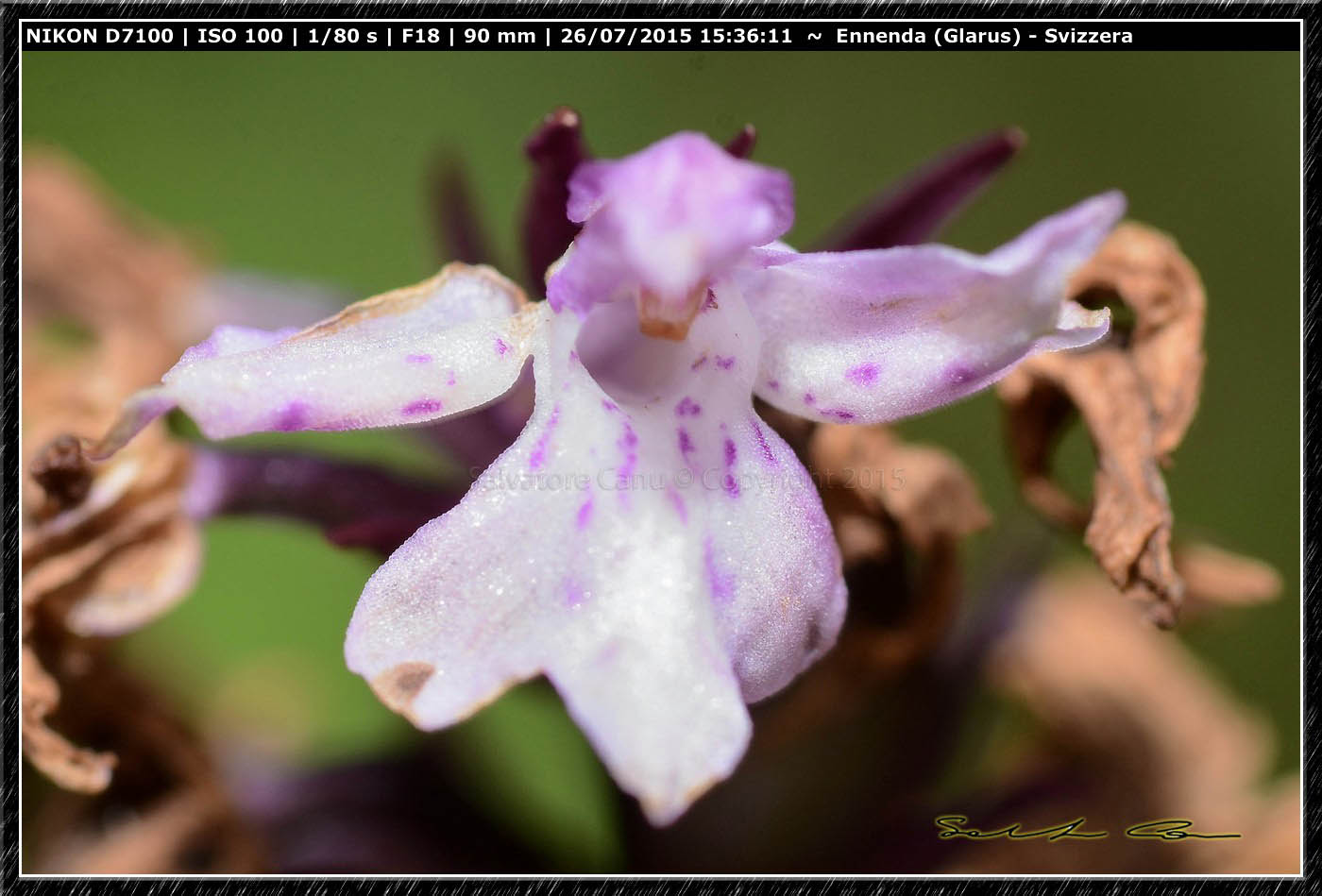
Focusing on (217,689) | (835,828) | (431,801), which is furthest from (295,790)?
(835,828)

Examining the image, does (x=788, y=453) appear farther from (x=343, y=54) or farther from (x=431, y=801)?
(x=343, y=54)

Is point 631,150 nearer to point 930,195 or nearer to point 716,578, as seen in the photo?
point 930,195

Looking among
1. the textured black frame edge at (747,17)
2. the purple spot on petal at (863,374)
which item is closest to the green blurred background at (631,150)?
the textured black frame edge at (747,17)

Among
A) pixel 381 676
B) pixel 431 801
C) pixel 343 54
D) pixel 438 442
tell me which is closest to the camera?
pixel 381 676

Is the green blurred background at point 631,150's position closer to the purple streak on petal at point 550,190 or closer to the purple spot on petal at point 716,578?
the purple streak on petal at point 550,190
